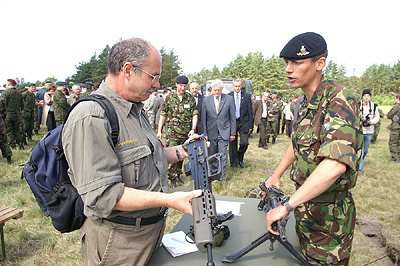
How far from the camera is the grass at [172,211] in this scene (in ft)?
10.7

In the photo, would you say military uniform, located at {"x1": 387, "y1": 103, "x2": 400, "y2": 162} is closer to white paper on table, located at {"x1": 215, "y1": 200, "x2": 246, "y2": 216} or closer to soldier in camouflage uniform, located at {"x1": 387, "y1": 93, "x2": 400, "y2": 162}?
soldier in camouflage uniform, located at {"x1": 387, "y1": 93, "x2": 400, "y2": 162}

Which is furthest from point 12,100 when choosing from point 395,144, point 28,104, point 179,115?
point 395,144

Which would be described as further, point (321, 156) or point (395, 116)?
point (395, 116)

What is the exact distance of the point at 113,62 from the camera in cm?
144

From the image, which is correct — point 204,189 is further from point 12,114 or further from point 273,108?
point 273,108

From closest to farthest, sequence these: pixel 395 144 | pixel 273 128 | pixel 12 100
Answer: pixel 395 144 → pixel 12 100 → pixel 273 128

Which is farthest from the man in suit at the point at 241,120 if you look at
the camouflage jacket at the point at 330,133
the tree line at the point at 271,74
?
the tree line at the point at 271,74

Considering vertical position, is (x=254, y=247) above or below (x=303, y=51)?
below

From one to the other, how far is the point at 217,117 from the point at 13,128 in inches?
289

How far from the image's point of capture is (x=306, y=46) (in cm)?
157

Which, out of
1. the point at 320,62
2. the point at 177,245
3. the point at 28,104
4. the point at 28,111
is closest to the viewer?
the point at 320,62

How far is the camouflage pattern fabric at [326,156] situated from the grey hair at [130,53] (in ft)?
3.69

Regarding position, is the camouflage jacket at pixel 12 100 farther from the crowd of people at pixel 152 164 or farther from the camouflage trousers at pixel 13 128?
the crowd of people at pixel 152 164

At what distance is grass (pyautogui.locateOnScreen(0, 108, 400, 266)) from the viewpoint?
3275mm
